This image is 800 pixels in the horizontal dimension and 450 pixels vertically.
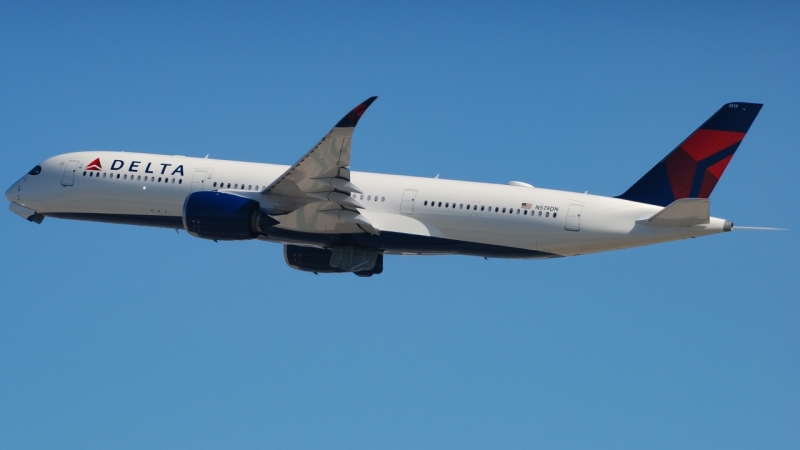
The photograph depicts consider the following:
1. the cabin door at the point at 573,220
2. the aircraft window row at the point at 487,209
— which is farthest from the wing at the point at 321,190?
the cabin door at the point at 573,220

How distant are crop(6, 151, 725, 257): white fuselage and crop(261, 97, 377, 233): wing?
2.08 ft

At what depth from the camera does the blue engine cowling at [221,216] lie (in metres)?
42.0

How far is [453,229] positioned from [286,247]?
8828 mm

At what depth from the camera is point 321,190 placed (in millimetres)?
41750

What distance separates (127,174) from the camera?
152 feet

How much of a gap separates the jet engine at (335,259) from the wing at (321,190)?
4.85 feet

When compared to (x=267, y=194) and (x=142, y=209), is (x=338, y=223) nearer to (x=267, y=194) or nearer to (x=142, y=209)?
(x=267, y=194)

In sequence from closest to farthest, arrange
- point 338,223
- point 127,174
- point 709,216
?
point 709,216, point 338,223, point 127,174

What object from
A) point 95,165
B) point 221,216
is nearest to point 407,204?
point 221,216

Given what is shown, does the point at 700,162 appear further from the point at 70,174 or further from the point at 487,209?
the point at 70,174

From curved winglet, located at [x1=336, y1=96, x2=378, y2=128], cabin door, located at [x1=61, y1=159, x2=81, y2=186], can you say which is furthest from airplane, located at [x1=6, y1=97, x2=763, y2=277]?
curved winglet, located at [x1=336, y1=96, x2=378, y2=128]

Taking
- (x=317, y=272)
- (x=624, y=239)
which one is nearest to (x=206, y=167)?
(x=317, y=272)

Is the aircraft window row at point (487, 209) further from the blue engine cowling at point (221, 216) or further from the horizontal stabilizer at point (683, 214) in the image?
the blue engine cowling at point (221, 216)

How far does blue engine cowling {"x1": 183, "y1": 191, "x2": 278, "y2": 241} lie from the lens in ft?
138
